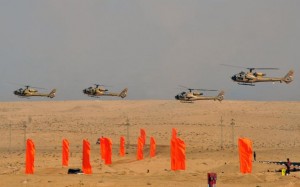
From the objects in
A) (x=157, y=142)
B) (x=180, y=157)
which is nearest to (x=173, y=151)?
(x=180, y=157)

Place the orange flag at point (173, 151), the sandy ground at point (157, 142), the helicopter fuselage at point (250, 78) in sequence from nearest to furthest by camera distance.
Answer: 1. the sandy ground at point (157, 142)
2. the orange flag at point (173, 151)
3. the helicopter fuselage at point (250, 78)

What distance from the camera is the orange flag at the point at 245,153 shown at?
105ft

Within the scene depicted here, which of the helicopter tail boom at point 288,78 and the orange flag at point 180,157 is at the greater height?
the helicopter tail boom at point 288,78

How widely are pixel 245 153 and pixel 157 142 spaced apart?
50624 millimetres

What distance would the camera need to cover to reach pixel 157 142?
273 ft

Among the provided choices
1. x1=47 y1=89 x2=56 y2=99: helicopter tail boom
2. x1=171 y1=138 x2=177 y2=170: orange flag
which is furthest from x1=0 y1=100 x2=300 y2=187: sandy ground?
x1=47 y1=89 x2=56 y2=99: helicopter tail boom

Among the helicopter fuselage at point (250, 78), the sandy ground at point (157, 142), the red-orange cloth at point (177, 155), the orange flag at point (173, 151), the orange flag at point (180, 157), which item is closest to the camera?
the sandy ground at point (157, 142)

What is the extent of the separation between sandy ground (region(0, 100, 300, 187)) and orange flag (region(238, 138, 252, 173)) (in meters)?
0.66

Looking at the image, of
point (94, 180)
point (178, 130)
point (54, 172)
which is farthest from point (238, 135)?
point (94, 180)

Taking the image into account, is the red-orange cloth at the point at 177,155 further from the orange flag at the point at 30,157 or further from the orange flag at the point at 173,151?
the orange flag at the point at 30,157

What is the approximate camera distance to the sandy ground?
31078 mm

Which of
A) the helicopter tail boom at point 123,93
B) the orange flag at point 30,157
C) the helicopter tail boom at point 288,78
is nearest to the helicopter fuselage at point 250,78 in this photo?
the helicopter tail boom at point 288,78

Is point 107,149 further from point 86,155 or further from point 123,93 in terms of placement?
point 123,93

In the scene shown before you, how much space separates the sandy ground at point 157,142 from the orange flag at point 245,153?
0.66 m
